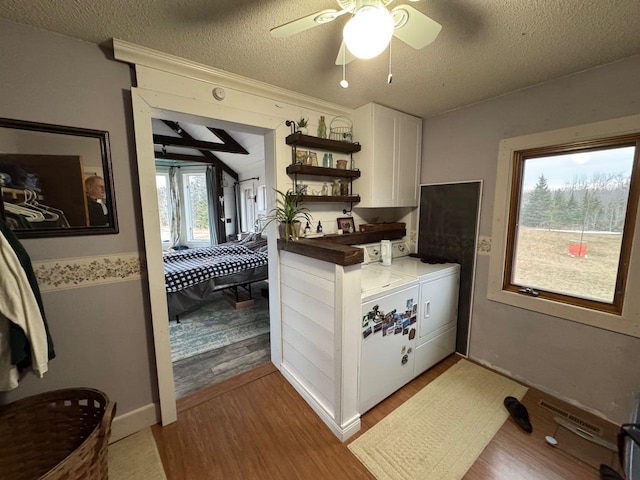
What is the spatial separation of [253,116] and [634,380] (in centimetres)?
307

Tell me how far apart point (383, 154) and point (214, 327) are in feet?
9.06

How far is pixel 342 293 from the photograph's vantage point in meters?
1.47

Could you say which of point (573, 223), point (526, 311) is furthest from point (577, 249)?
point (526, 311)

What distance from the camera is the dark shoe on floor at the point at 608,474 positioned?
1.23m

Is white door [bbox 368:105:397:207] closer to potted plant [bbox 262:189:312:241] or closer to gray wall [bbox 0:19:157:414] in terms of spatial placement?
potted plant [bbox 262:189:312:241]

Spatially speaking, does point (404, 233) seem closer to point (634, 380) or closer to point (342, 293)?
point (342, 293)

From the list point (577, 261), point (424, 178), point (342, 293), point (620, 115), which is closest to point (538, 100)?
point (620, 115)

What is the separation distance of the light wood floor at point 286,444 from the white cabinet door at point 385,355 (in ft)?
0.41

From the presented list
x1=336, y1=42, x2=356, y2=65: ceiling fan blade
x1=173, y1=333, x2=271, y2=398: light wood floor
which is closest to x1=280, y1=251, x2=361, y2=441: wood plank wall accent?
x1=173, y1=333, x2=271, y2=398: light wood floor

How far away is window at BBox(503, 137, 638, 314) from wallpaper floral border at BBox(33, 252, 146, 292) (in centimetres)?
281

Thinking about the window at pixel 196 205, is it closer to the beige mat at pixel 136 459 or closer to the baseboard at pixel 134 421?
the baseboard at pixel 134 421

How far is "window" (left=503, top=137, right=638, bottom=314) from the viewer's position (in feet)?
5.42

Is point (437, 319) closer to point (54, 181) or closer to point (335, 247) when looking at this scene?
point (335, 247)

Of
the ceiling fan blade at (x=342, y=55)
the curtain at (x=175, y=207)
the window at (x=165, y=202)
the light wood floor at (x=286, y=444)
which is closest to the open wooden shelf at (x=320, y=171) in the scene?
the ceiling fan blade at (x=342, y=55)
